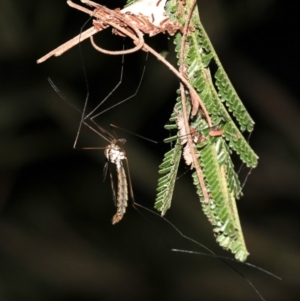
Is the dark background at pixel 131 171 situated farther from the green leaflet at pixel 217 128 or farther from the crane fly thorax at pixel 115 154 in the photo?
the green leaflet at pixel 217 128

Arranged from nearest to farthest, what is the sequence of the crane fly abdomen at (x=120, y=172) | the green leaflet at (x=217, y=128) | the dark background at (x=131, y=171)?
the green leaflet at (x=217, y=128) → the crane fly abdomen at (x=120, y=172) → the dark background at (x=131, y=171)

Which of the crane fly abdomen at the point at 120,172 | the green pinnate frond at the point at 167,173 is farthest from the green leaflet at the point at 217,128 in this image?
the crane fly abdomen at the point at 120,172

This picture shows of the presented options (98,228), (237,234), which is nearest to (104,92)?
(98,228)

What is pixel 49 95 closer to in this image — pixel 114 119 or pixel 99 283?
pixel 114 119

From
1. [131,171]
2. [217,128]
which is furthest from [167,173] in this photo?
[131,171]

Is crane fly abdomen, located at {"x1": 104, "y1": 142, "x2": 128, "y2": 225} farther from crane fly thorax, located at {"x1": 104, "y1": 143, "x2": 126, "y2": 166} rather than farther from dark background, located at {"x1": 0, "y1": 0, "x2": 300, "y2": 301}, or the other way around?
dark background, located at {"x1": 0, "y1": 0, "x2": 300, "y2": 301}

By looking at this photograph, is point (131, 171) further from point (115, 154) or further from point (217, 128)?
point (217, 128)

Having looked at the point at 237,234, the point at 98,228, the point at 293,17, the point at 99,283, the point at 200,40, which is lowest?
the point at 99,283

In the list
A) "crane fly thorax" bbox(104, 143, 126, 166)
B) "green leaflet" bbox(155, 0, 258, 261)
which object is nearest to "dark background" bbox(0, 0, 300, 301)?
"crane fly thorax" bbox(104, 143, 126, 166)
